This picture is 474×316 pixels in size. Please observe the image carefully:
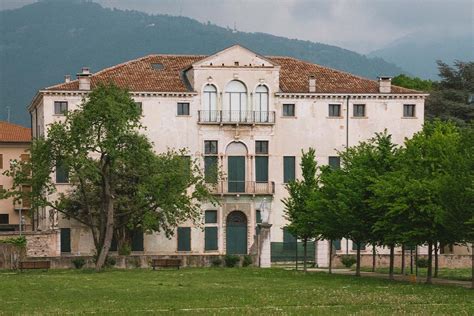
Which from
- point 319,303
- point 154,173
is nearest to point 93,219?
point 154,173

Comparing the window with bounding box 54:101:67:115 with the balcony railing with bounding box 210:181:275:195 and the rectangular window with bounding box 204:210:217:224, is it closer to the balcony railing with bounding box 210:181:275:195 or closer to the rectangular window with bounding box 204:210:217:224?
the balcony railing with bounding box 210:181:275:195

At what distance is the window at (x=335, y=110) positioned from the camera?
276ft

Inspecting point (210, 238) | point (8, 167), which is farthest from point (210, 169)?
point (8, 167)

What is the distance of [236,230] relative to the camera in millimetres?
83188

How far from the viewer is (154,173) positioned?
215ft

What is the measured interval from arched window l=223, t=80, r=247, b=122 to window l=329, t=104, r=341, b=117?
593cm

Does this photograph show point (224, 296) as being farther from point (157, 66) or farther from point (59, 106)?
point (157, 66)

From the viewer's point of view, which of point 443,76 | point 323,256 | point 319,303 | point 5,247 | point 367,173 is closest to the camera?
point 319,303

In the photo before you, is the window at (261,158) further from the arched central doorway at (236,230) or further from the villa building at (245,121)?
the arched central doorway at (236,230)

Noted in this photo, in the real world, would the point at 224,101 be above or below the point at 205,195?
above

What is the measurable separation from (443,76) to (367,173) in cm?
4833

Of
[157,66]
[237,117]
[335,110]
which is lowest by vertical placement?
[237,117]

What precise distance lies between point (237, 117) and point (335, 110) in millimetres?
6800

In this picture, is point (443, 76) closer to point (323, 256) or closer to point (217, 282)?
point (323, 256)
